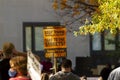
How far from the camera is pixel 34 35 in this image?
33688 millimetres

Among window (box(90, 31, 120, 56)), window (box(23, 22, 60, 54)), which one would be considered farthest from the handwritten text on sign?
window (box(90, 31, 120, 56))

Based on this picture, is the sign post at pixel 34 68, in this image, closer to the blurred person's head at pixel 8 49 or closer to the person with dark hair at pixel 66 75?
the blurred person's head at pixel 8 49

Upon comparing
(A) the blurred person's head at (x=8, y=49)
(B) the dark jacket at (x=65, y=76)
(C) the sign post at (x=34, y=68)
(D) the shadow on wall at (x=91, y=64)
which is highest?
(A) the blurred person's head at (x=8, y=49)

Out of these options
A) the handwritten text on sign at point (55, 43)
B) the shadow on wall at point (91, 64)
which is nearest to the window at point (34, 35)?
the shadow on wall at point (91, 64)

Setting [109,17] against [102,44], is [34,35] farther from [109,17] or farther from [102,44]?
[109,17]

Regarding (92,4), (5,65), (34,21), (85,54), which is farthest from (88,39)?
(5,65)

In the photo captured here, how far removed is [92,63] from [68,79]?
72.4ft

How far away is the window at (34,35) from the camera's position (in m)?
33.3

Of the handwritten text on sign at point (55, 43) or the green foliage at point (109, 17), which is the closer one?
the handwritten text on sign at point (55, 43)

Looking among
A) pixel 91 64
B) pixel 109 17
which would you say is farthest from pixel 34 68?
pixel 91 64

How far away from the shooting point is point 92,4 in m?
26.4

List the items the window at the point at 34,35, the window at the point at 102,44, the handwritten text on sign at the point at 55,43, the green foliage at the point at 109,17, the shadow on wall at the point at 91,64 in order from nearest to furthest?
the handwritten text on sign at the point at 55,43 < the green foliage at the point at 109,17 < the shadow on wall at the point at 91,64 < the window at the point at 34,35 < the window at the point at 102,44

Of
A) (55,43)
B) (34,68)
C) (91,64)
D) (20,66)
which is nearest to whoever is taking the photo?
(20,66)

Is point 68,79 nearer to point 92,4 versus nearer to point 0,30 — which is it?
point 92,4
